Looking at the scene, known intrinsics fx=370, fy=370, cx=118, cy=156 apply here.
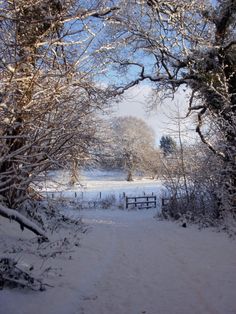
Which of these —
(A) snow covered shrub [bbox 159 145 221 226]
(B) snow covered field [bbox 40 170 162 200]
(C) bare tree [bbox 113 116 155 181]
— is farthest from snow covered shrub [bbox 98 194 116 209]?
(C) bare tree [bbox 113 116 155 181]

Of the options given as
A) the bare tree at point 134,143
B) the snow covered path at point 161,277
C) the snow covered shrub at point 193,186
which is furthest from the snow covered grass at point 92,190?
the snow covered shrub at point 193,186

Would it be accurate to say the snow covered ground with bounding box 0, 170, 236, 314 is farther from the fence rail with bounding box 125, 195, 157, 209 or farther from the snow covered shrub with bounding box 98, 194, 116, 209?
the snow covered shrub with bounding box 98, 194, 116, 209

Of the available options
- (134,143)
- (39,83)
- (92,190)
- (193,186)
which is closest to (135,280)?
(39,83)

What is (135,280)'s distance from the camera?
6402 millimetres

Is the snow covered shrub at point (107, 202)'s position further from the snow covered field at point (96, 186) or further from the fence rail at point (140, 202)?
the snow covered field at point (96, 186)

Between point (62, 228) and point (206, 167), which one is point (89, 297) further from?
point (206, 167)

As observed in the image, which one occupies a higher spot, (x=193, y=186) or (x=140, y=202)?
(x=193, y=186)

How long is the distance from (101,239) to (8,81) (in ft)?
21.6

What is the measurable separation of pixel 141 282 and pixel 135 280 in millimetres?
161

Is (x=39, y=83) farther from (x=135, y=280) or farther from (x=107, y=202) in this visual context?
(x=107, y=202)

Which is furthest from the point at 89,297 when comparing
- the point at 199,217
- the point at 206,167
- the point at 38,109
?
the point at 199,217

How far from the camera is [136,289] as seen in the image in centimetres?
586

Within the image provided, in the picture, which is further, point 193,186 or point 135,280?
point 193,186

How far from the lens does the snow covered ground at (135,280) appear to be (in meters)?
4.90
